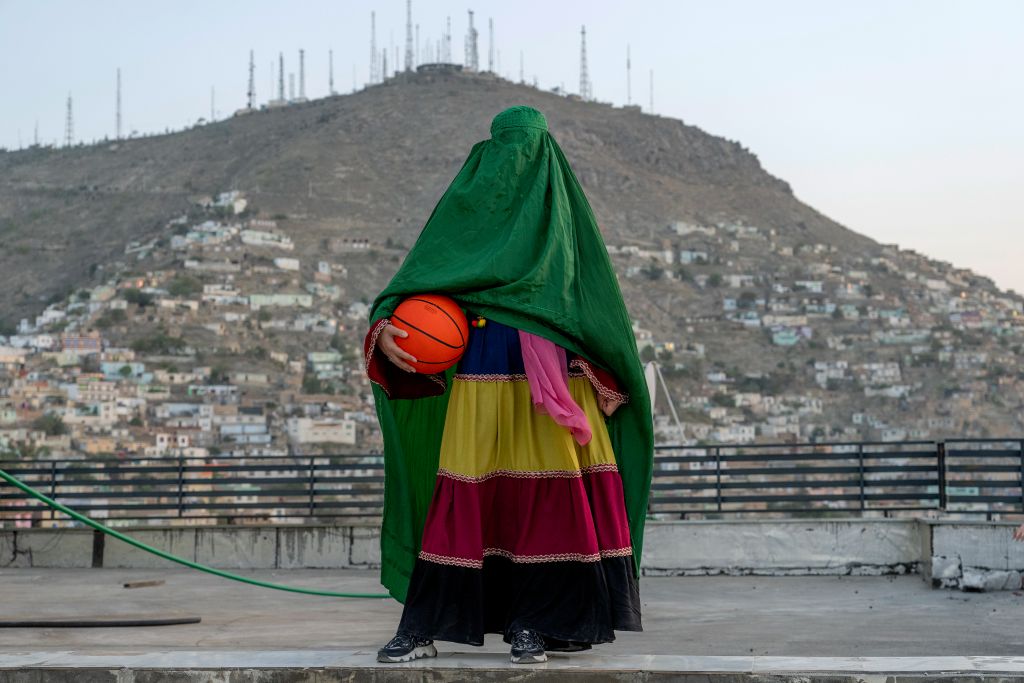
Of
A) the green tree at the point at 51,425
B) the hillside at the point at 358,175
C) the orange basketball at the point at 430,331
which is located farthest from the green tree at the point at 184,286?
the orange basketball at the point at 430,331

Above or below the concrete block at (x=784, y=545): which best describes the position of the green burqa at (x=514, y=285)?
above

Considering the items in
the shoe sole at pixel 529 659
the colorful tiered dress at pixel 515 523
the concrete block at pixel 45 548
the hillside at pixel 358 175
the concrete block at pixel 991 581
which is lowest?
the concrete block at pixel 45 548

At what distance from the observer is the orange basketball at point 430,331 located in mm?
2498

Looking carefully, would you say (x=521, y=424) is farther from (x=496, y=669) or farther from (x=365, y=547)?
(x=365, y=547)

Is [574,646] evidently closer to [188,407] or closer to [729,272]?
[188,407]

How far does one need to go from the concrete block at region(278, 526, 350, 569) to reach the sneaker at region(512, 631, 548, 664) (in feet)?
17.1

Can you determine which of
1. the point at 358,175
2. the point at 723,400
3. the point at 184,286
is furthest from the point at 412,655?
the point at 358,175

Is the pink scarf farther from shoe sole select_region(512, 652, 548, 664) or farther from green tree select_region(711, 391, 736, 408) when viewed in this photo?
green tree select_region(711, 391, 736, 408)

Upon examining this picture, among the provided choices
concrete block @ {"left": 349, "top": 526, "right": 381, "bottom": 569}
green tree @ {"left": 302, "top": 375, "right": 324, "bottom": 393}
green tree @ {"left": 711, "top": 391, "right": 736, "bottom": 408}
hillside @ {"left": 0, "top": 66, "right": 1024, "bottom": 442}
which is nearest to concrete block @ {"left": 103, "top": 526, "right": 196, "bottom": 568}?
concrete block @ {"left": 349, "top": 526, "right": 381, "bottom": 569}

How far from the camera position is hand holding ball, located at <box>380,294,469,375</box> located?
8.20ft

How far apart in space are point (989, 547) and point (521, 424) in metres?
4.68

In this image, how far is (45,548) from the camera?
7.56m

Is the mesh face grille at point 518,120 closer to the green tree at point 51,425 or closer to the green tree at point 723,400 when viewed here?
the green tree at point 51,425

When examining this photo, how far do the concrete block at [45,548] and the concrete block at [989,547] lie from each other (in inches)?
249
